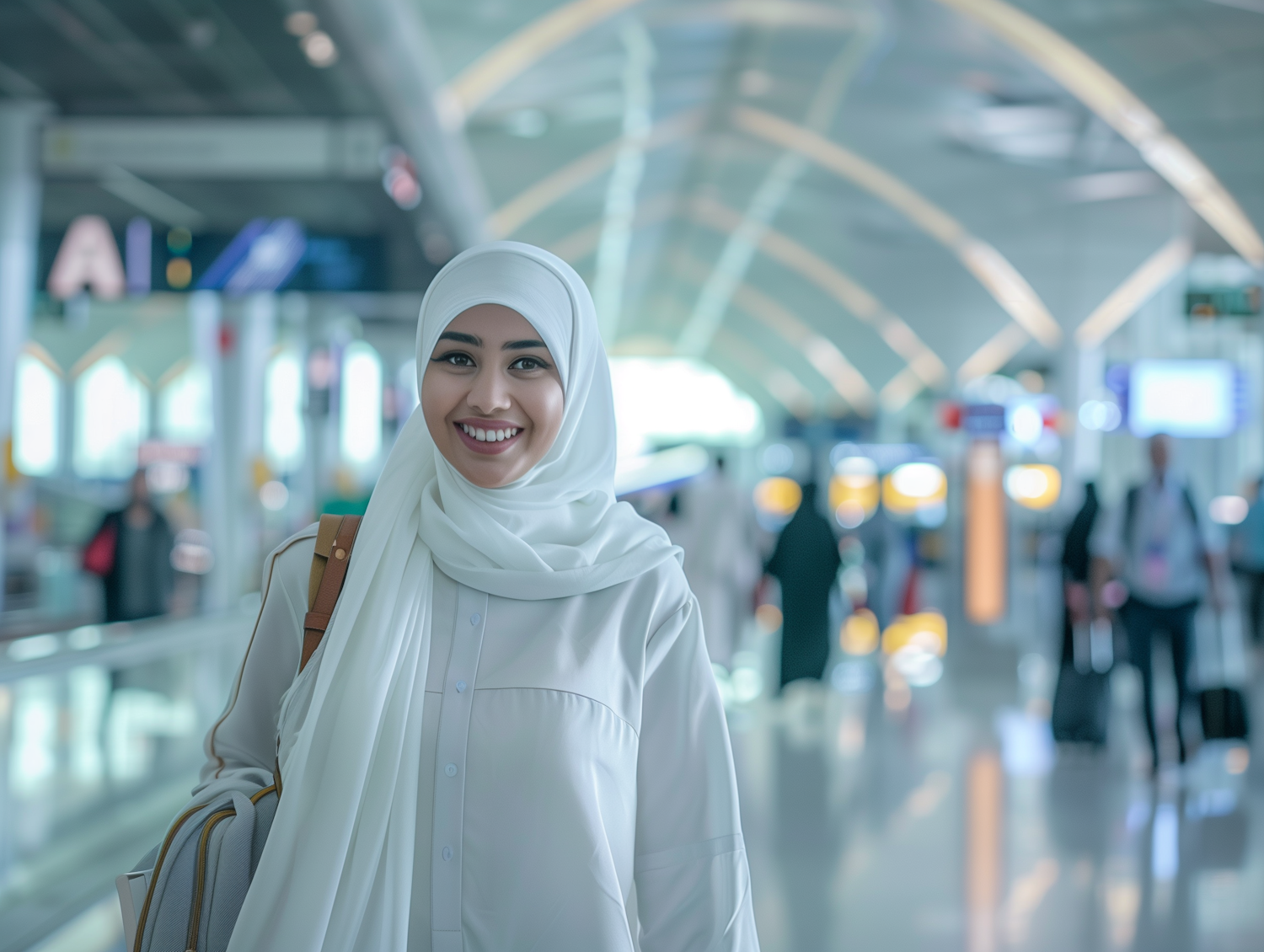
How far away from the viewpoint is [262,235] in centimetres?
897

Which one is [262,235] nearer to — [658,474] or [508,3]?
[658,474]

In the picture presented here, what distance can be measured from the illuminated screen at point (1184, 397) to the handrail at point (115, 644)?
7.86 metres

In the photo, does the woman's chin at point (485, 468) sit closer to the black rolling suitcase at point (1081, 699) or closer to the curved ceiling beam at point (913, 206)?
the black rolling suitcase at point (1081, 699)

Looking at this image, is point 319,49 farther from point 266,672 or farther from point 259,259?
point 266,672

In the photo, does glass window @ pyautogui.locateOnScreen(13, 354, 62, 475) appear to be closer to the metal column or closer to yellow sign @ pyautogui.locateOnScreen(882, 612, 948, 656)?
the metal column

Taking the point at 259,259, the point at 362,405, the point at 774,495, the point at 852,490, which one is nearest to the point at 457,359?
the point at 259,259

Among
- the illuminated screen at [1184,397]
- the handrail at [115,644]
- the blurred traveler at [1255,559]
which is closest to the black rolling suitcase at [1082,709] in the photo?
the illuminated screen at [1184,397]

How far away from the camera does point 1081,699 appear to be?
8.29 meters

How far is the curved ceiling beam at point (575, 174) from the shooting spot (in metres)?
23.6

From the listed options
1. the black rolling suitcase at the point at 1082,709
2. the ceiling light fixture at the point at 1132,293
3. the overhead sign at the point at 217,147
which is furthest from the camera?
the ceiling light fixture at the point at 1132,293

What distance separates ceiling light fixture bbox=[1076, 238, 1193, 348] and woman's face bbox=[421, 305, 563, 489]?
70.8 ft

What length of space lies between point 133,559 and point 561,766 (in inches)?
321

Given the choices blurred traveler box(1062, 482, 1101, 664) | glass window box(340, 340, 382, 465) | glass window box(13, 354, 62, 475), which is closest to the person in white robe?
blurred traveler box(1062, 482, 1101, 664)

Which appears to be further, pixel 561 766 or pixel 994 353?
pixel 994 353
